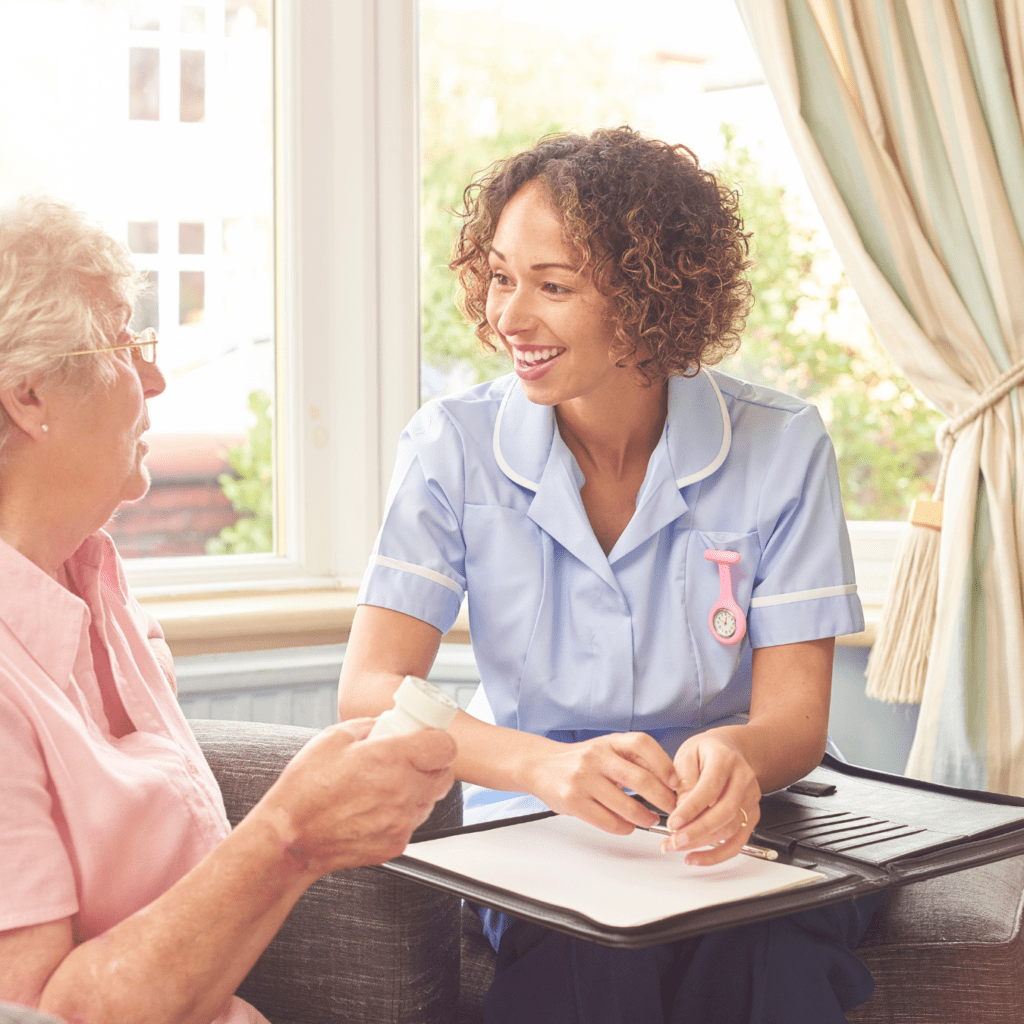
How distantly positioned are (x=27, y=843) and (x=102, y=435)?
0.34 m

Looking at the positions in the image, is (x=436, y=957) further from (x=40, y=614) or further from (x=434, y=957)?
(x=40, y=614)

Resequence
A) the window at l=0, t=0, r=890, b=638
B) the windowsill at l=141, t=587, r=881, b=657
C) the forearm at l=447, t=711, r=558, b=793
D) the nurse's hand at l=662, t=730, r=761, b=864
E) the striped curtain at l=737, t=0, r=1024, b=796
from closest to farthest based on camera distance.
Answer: the nurse's hand at l=662, t=730, r=761, b=864 → the forearm at l=447, t=711, r=558, b=793 → the striped curtain at l=737, t=0, r=1024, b=796 → the windowsill at l=141, t=587, r=881, b=657 → the window at l=0, t=0, r=890, b=638

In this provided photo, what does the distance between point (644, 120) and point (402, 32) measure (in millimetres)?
572

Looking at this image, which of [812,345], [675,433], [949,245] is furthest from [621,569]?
[812,345]

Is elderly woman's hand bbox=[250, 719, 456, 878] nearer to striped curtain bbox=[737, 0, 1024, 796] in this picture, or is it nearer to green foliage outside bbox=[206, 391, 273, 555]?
striped curtain bbox=[737, 0, 1024, 796]

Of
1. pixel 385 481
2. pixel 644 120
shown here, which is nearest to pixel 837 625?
pixel 385 481

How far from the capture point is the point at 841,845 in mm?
1071

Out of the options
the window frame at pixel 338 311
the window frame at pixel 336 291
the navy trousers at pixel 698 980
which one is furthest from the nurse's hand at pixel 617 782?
the window frame at pixel 336 291

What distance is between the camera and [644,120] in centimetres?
250

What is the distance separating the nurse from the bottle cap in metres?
0.51

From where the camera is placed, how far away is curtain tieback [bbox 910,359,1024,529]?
1996 mm

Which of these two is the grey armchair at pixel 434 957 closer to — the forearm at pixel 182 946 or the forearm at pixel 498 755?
the forearm at pixel 498 755

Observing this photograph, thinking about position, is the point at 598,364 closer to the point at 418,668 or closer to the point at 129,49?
the point at 418,668

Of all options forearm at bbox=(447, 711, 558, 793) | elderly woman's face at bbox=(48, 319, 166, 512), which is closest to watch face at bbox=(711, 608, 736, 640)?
forearm at bbox=(447, 711, 558, 793)
